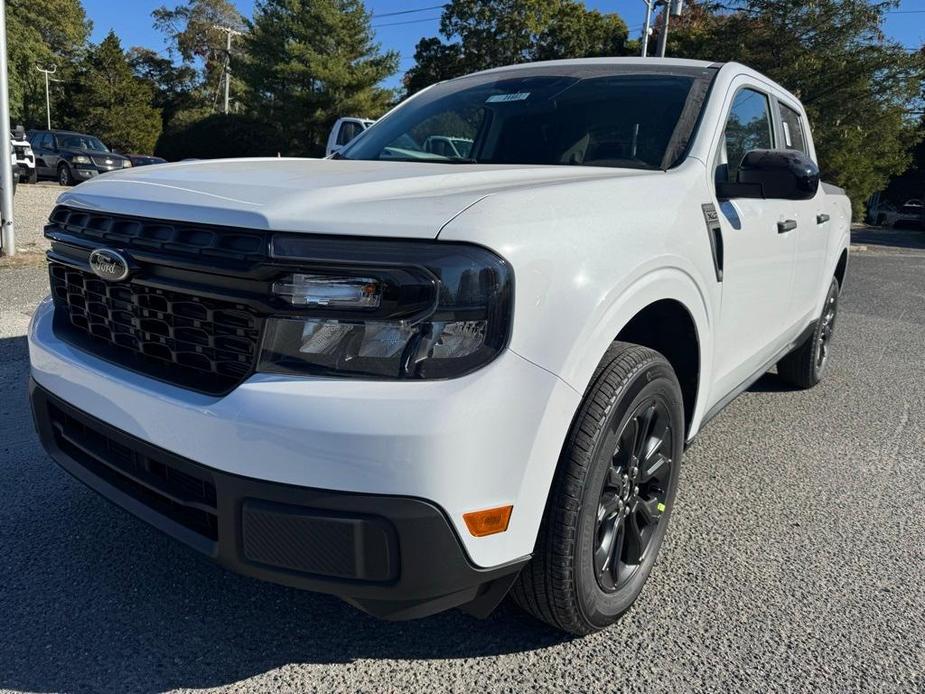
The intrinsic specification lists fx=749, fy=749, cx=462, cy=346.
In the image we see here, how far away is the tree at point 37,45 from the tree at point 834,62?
33.9 m

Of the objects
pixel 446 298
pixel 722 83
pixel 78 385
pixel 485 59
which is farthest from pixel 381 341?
pixel 485 59

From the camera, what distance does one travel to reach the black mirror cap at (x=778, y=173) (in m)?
2.50

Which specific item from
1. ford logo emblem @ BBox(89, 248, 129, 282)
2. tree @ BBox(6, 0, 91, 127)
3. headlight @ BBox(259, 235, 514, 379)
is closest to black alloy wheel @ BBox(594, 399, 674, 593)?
headlight @ BBox(259, 235, 514, 379)

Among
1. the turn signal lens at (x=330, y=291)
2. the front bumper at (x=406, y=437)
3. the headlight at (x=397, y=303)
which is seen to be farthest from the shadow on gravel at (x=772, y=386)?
the turn signal lens at (x=330, y=291)

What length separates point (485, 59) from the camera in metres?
41.5

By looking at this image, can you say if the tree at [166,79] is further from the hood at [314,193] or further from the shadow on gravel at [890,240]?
the hood at [314,193]

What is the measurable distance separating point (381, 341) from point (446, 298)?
6.6 inches

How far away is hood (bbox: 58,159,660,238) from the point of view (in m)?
1.62

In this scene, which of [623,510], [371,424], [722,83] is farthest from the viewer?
[722,83]

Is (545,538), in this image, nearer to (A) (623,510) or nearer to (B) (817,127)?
(A) (623,510)

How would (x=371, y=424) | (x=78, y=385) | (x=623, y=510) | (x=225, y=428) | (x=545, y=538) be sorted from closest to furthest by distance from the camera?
(x=371, y=424) < (x=225, y=428) < (x=545, y=538) < (x=78, y=385) < (x=623, y=510)

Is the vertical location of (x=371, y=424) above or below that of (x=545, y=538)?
above

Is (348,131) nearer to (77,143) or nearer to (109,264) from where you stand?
(109,264)

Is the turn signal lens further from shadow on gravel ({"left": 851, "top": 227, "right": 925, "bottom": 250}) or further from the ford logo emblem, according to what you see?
shadow on gravel ({"left": 851, "top": 227, "right": 925, "bottom": 250})
